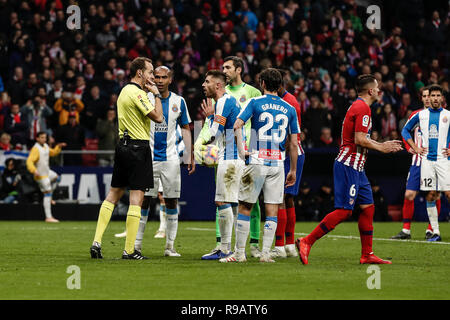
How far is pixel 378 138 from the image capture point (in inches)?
854

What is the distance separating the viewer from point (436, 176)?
48.9 feet

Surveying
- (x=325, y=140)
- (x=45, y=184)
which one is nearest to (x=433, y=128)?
(x=325, y=140)

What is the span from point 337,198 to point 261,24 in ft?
52.6

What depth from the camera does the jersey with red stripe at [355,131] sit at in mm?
9855

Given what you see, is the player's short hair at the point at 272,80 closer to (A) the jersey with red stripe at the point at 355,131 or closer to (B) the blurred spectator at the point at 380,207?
(A) the jersey with red stripe at the point at 355,131

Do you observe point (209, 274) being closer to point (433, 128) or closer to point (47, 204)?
point (433, 128)

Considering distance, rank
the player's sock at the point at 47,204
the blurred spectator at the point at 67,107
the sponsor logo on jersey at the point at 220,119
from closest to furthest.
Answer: the sponsor logo on jersey at the point at 220,119 → the player's sock at the point at 47,204 → the blurred spectator at the point at 67,107

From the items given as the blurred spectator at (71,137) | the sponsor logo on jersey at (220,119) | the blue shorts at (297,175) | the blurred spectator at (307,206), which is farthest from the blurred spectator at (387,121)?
the sponsor logo on jersey at (220,119)

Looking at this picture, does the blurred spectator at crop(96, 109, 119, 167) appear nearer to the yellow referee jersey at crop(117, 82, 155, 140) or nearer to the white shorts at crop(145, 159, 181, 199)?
the white shorts at crop(145, 159, 181, 199)

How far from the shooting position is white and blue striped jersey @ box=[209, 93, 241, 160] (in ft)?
33.3

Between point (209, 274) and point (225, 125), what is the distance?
2.28 meters

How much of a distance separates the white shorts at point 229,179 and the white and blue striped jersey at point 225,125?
0.29ft

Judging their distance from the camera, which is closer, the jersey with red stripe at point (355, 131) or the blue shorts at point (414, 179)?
the jersey with red stripe at point (355, 131)
